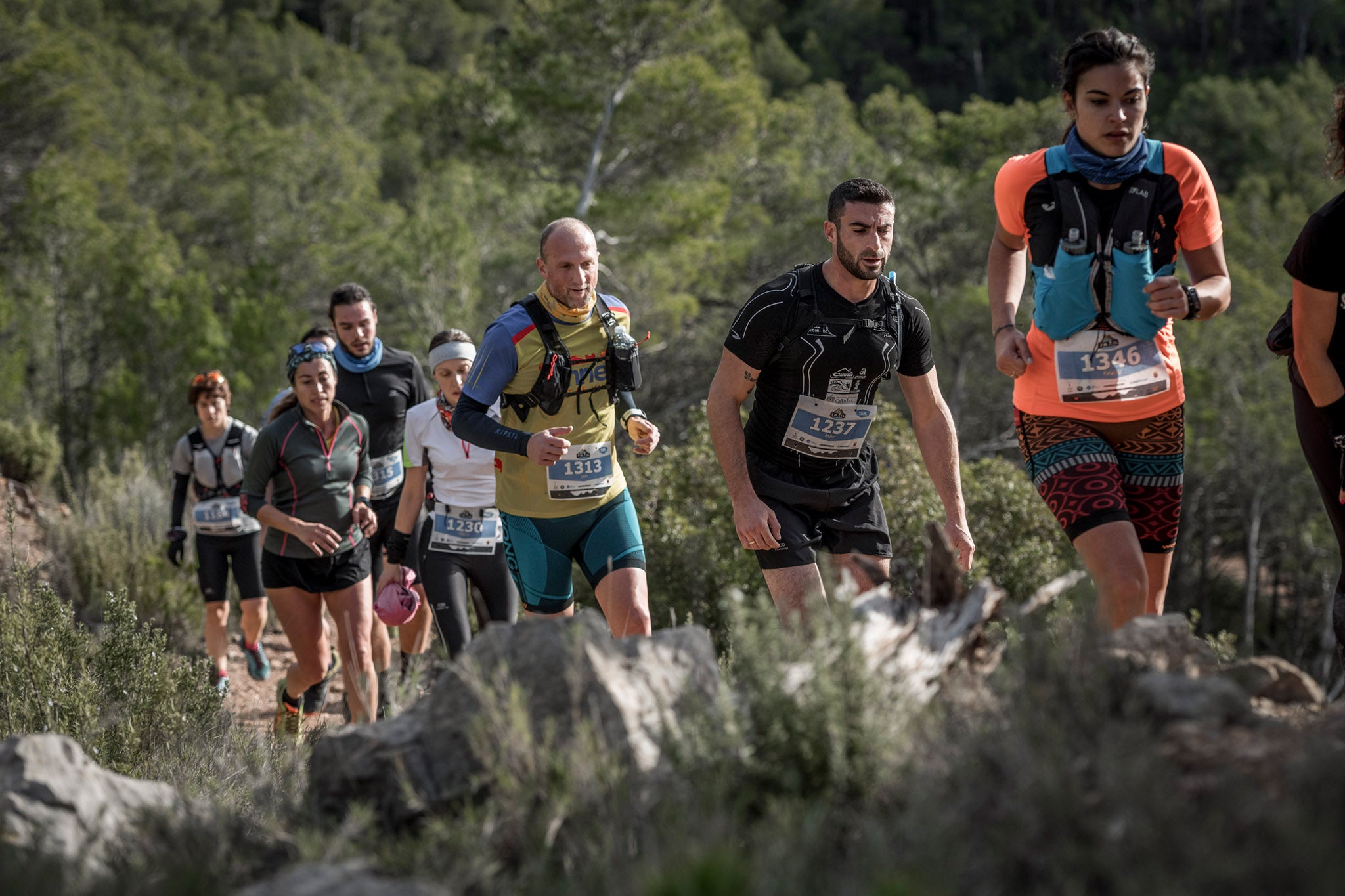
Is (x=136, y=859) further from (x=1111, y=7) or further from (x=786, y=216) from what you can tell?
(x=1111, y=7)

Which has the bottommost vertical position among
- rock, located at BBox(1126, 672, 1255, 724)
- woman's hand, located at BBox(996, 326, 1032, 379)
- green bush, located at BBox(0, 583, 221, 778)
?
green bush, located at BBox(0, 583, 221, 778)

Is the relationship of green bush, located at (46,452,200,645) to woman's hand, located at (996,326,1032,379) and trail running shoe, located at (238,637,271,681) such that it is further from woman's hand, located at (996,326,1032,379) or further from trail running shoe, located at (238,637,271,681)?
woman's hand, located at (996,326,1032,379)

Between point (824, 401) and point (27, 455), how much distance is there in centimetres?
1253

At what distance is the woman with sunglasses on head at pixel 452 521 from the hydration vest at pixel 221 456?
6.78 ft

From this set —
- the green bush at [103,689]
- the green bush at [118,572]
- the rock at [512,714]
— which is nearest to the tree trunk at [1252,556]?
the green bush at [118,572]

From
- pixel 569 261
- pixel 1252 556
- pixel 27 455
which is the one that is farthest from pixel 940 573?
pixel 1252 556

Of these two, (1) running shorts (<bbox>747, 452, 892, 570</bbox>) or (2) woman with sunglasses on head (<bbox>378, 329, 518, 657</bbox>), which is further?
(2) woman with sunglasses on head (<bbox>378, 329, 518, 657</bbox>)

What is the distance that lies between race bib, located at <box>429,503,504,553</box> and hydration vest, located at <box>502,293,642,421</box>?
108cm

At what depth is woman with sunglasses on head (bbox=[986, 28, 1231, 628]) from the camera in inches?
135

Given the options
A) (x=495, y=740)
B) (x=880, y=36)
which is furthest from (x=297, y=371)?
(x=880, y=36)

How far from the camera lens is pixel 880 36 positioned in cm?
5997

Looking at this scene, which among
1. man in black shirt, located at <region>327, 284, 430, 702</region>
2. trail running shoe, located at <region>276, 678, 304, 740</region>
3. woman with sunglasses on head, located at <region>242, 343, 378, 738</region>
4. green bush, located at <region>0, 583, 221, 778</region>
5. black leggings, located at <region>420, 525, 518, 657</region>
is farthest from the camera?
man in black shirt, located at <region>327, 284, 430, 702</region>

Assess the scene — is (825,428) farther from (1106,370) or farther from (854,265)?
(1106,370)

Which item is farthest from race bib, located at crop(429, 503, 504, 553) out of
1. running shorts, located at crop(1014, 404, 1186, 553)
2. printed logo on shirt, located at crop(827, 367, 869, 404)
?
running shorts, located at crop(1014, 404, 1186, 553)
